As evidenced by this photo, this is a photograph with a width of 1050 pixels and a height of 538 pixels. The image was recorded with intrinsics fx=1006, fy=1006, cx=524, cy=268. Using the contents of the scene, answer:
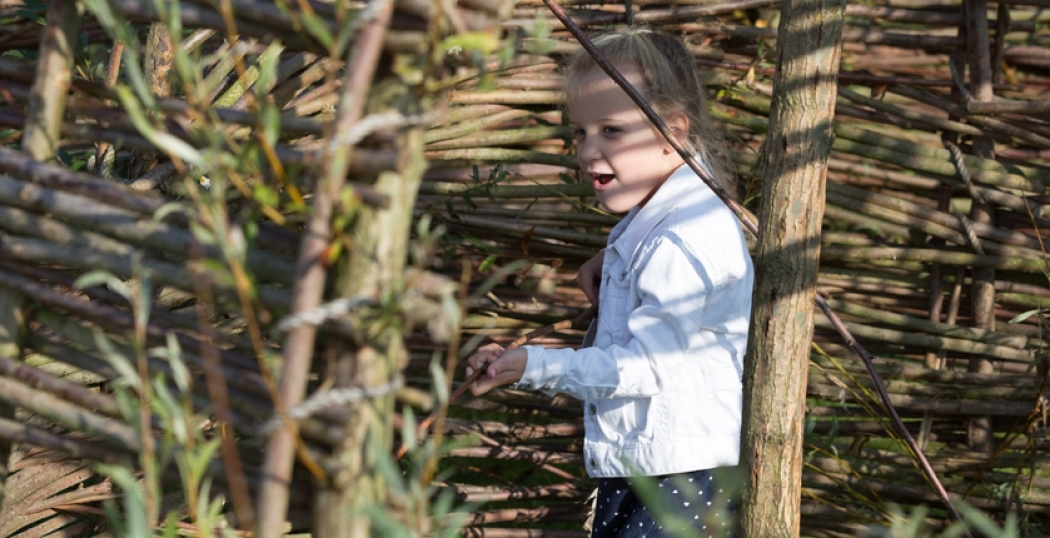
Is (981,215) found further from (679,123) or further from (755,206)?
(679,123)

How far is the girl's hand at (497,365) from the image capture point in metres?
1.43

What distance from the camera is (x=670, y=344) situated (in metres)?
1.61

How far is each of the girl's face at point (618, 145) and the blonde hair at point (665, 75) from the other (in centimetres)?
2

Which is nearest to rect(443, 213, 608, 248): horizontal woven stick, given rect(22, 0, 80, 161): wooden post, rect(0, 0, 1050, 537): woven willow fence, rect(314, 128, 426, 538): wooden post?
rect(0, 0, 1050, 537): woven willow fence

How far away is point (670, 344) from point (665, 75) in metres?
0.57

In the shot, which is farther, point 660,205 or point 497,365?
point 660,205

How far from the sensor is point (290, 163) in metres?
0.80

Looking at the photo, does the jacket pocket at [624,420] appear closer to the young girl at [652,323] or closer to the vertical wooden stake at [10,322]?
the young girl at [652,323]

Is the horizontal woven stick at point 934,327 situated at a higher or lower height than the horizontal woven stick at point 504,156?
lower

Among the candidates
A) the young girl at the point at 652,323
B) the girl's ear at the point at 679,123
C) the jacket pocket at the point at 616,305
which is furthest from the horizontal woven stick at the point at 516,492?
the girl's ear at the point at 679,123

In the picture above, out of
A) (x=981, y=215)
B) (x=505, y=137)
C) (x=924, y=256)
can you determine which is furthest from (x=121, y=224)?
(x=981, y=215)

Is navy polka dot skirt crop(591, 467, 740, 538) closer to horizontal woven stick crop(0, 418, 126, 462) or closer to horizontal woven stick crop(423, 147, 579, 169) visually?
horizontal woven stick crop(423, 147, 579, 169)

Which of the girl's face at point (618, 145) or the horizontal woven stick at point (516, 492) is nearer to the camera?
the girl's face at point (618, 145)

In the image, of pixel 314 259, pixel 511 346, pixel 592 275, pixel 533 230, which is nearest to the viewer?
pixel 314 259
